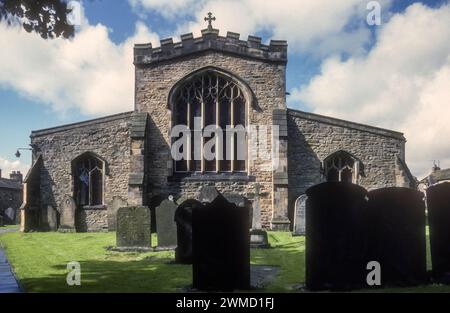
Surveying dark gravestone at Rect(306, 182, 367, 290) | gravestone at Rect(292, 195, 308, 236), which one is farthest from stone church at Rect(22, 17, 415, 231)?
dark gravestone at Rect(306, 182, 367, 290)

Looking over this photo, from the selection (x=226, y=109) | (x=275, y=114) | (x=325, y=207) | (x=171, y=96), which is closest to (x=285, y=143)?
(x=275, y=114)

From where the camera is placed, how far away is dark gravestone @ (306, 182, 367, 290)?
665 centimetres

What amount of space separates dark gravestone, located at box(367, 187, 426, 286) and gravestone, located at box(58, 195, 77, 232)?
1390 centimetres

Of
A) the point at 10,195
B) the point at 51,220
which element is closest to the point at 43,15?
the point at 51,220

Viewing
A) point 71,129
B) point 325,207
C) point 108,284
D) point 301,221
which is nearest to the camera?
point 325,207

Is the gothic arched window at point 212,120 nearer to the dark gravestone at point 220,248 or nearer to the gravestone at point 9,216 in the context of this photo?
the dark gravestone at point 220,248

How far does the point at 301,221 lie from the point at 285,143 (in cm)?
379

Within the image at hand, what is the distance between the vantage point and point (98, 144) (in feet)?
61.5

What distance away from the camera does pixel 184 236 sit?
32.2 ft

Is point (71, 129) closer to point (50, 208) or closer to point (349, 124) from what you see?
point (50, 208)

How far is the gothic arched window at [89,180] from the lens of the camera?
1875 centimetres

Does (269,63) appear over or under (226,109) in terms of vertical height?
over

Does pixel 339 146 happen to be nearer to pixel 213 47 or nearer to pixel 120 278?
pixel 213 47

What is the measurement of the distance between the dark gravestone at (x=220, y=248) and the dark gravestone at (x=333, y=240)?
97 centimetres
